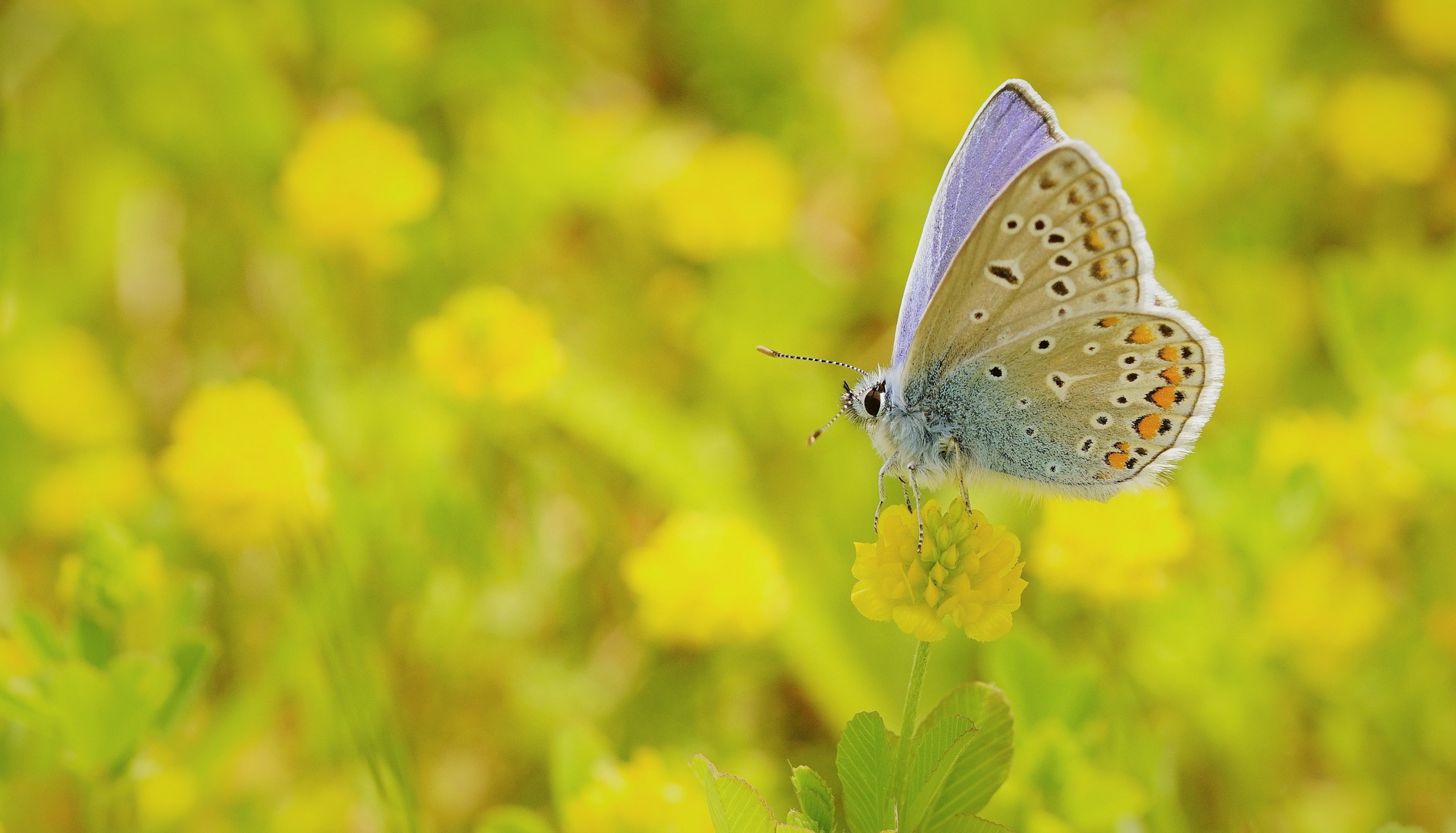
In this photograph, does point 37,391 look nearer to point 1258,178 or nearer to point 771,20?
point 771,20

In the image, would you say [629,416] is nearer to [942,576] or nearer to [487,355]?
[487,355]

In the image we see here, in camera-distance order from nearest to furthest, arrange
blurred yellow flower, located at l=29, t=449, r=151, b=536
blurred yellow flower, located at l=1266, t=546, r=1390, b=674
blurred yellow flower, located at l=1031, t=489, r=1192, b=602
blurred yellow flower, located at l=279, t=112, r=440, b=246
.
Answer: blurred yellow flower, located at l=1031, t=489, r=1192, b=602 → blurred yellow flower, located at l=1266, t=546, r=1390, b=674 → blurred yellow flower, located at l=29, t=449, r=151, b=536 → blurred yellow flower, located at l=279, t=112, r=440, b=246

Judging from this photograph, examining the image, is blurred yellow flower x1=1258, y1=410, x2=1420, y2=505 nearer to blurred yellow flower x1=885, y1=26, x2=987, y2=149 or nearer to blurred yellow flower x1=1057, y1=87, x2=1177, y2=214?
blurred yellow flower x1=1057, y1=87, x2=1177, y2=214

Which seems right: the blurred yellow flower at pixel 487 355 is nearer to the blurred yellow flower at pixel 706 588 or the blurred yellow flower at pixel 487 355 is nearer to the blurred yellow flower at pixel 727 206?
the blurred yellow flower at pixel 706 588

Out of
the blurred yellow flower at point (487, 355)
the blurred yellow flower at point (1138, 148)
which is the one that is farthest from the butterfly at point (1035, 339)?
the blurred yellow flower at point (1138, 148)

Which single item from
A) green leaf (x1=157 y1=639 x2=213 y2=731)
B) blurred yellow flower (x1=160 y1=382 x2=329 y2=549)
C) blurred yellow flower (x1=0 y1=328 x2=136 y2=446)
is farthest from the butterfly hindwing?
blurred yellow flower (x1=0 y1=328 x2=136 y2=446)
